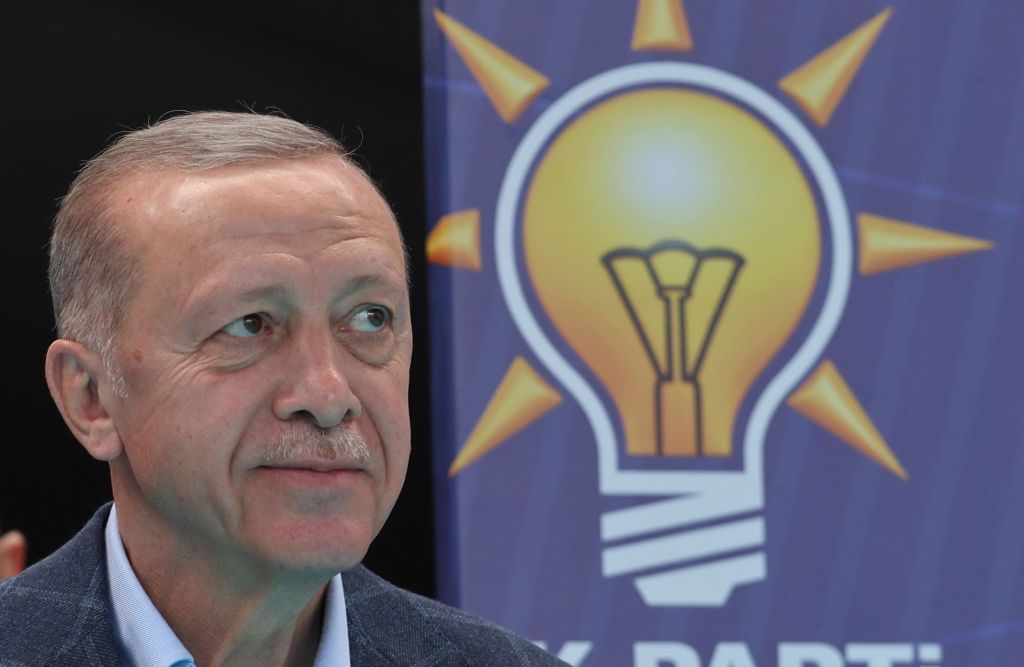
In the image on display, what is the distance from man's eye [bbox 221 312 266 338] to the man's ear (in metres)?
0.16

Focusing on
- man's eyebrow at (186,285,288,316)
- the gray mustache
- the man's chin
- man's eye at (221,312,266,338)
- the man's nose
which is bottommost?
the man's chin

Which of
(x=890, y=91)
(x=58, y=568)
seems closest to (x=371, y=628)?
(x=58, y=568)

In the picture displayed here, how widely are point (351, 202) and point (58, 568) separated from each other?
48cm

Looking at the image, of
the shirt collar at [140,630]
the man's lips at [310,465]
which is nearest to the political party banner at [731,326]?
the shirt collar at [140,630]

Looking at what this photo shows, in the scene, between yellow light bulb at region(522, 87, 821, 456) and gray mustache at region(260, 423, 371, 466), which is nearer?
gray mustache at region(260, 423, 371, 466)

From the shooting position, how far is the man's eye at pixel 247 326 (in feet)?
4.65

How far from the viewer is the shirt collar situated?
147cm

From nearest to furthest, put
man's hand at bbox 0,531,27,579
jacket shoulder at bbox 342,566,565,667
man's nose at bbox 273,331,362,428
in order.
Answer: man's nose at bbox 273,331,362,428
jacket shoulder at bbox 342,566,565,667
man's hand at bbox 0,531,27,579

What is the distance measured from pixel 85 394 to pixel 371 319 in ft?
1.01

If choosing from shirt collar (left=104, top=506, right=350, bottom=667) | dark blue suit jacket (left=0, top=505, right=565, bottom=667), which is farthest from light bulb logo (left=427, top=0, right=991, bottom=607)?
shirt collar (left=104, top=506, right=350, bottom=667)

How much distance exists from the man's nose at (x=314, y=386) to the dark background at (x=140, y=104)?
1528 mm

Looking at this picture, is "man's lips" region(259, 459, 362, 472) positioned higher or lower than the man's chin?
higher

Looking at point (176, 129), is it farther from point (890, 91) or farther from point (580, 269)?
point (890, 91)

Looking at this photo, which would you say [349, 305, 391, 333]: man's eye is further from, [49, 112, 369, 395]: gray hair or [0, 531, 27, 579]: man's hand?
[0, 531, 27, 579]: man's hand
